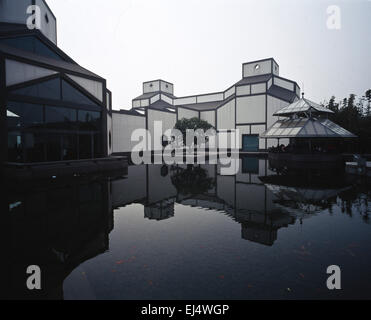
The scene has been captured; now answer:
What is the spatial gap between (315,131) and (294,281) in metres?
27.1

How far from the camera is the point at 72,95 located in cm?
2095

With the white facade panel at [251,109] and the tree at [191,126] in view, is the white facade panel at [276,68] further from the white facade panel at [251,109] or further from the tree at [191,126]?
the tree at [191,126]

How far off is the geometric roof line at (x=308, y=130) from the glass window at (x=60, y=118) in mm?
23280

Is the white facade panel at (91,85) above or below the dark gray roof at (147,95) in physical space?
below

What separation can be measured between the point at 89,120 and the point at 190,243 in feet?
62.2

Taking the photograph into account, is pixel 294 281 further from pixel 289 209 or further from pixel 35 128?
pixel 35 128

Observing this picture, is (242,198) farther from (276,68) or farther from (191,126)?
(276,68)

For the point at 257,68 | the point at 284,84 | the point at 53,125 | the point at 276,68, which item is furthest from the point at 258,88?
the point at 53,125

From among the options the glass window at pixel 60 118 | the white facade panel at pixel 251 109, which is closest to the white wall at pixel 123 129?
the glass window at pixel 60 118

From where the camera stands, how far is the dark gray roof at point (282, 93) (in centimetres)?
4843

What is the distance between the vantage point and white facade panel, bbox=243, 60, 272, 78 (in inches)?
2048

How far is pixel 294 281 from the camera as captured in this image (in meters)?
4.94

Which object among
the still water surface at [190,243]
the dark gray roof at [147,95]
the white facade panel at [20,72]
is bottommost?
the still water surface at [190,243]

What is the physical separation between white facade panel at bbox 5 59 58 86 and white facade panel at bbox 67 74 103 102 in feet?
8.15
